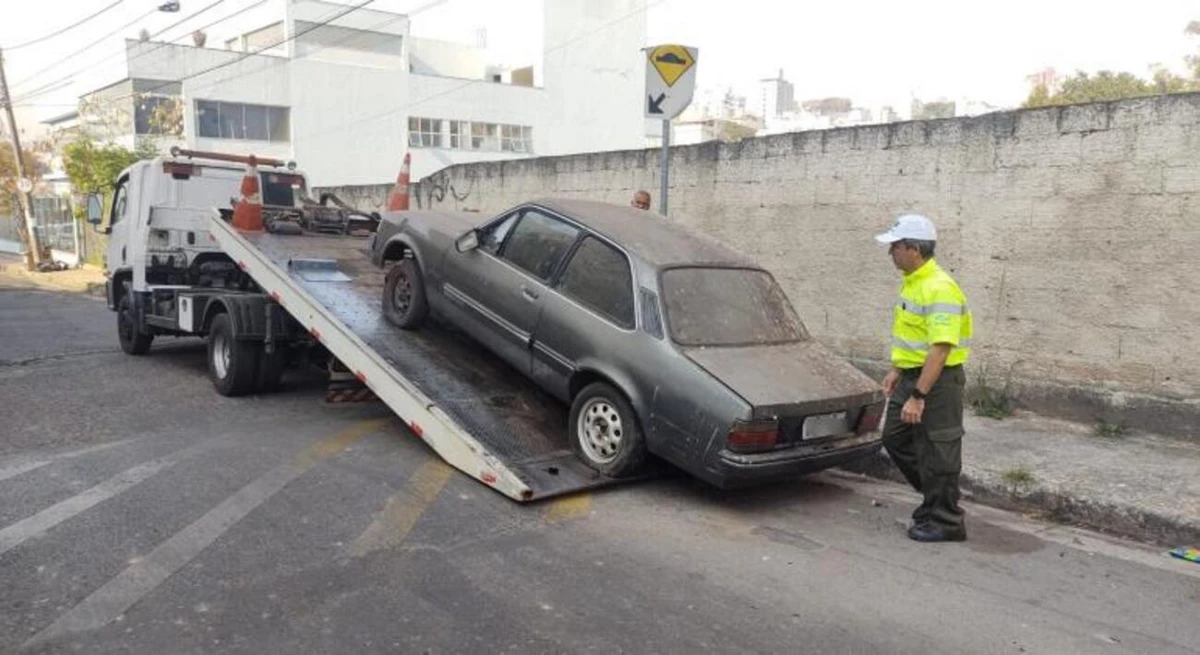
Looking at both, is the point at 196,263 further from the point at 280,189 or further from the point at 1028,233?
the point at 1028,233

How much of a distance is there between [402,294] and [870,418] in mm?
3760

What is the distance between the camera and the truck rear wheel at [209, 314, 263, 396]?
7.66m

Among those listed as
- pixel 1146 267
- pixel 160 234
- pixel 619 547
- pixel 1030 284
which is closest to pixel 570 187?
pixel 160 234

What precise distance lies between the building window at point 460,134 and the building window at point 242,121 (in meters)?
8.23

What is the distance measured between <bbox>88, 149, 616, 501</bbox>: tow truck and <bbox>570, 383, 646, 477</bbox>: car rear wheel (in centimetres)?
11

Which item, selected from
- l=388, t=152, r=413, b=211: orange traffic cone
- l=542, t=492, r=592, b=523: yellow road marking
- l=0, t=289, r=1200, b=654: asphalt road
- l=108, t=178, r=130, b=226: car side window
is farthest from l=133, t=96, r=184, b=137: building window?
l=542, t=492, r=592, b=523: yellow road marking

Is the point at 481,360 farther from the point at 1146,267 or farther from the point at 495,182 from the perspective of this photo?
the point at 495,182

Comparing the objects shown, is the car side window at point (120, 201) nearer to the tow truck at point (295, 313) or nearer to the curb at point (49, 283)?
the tow truck at point (295, 313)

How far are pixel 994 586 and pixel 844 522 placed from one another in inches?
41.2

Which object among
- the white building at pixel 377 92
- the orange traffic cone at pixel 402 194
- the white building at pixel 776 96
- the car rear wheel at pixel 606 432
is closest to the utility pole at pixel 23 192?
the white building at pixel 377 92

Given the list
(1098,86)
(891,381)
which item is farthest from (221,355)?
(1098,86)

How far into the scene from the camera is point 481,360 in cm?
662

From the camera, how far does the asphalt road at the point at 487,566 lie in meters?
3.47

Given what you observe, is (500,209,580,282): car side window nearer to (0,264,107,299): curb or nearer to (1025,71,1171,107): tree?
(0,264,107,299): curb
